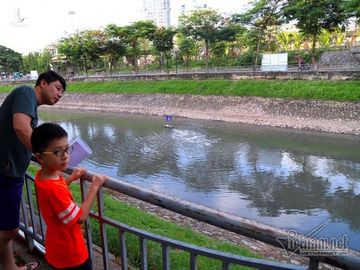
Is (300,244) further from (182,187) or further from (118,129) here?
(118,129)

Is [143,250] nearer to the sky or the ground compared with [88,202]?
nearer to the ground

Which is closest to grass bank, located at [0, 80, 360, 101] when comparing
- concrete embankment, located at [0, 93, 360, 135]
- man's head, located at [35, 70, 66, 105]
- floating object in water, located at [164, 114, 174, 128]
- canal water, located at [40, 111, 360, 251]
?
concrete embankment, located at [0, 93, 360, 135]

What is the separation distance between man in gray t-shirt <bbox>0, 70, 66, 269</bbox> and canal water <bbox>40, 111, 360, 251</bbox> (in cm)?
553

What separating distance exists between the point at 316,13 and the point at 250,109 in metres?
9.06

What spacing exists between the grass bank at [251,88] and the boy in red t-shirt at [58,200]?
2098cm

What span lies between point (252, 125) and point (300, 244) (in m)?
21.3

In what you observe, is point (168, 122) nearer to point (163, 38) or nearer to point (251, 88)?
point (251, 88)

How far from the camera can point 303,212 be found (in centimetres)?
968

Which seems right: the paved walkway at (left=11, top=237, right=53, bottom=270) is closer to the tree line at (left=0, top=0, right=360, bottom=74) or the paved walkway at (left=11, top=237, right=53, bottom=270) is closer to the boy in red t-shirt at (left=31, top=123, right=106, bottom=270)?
the boy in red t-shirt at (left=31, top=123, right=106, bottom=270)

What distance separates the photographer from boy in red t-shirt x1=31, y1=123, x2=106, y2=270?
7.17 ft

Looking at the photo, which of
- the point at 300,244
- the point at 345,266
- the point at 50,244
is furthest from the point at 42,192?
the point at 345,266

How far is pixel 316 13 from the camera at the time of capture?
26.3 m

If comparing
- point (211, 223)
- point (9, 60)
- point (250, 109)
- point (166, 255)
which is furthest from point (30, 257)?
point (9, 60)

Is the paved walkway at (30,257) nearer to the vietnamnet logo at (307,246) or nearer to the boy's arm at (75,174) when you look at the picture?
the boy's arm at (75,174)
